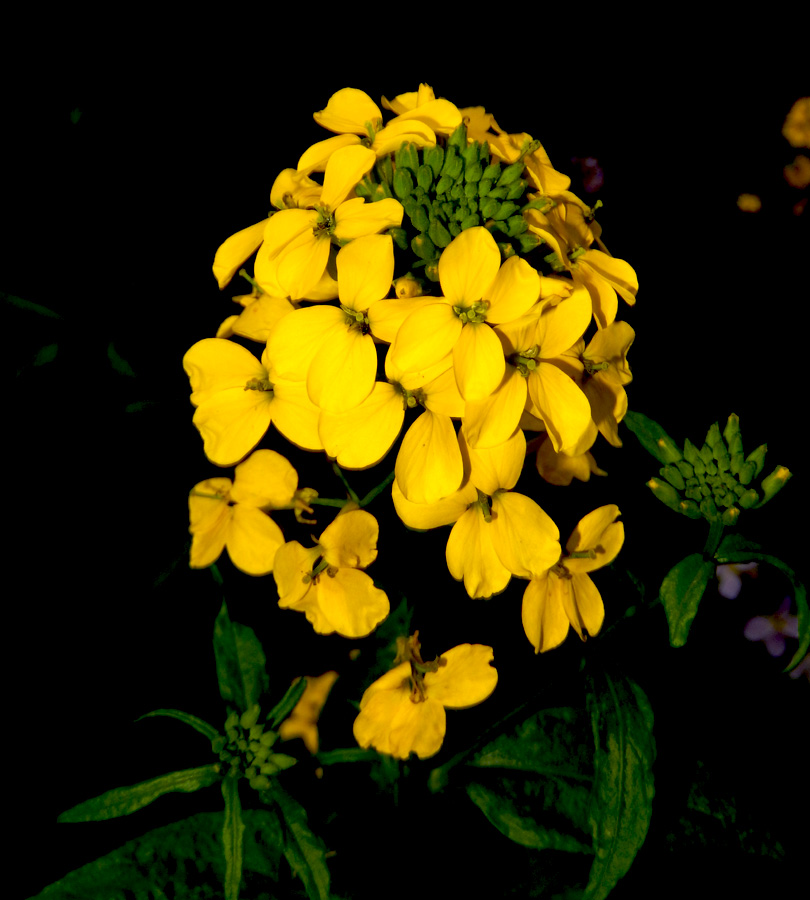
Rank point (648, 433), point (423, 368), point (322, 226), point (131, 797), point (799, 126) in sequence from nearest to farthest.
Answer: point (423, 368)
point (322, 226)
point (131, 797)
point (648, 433)
point (799, 126)

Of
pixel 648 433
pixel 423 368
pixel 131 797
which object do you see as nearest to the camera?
pixel 423 368

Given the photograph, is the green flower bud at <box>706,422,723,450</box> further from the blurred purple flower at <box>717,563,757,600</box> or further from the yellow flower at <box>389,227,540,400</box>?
the blurred purple flower at <box>717,563,757,600</box>

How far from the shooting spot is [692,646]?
5.46ft

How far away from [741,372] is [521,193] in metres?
1.28

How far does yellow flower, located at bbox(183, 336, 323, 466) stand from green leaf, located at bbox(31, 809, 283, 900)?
0.65m

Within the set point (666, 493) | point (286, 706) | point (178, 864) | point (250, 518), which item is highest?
point (666, 493)

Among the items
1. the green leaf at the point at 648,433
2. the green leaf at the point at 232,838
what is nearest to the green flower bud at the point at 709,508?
the green leaf at the point at 648,433

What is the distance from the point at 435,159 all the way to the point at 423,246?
130mm

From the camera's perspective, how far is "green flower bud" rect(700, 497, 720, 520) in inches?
42.3

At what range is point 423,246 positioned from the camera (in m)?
1.00

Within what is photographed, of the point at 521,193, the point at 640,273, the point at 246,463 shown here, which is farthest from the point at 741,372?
the point at 246,463

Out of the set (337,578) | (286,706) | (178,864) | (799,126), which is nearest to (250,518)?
(337,578)

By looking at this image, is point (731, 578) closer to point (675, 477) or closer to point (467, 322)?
point (675, 477)

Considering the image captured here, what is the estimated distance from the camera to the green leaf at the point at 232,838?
1028 mm
